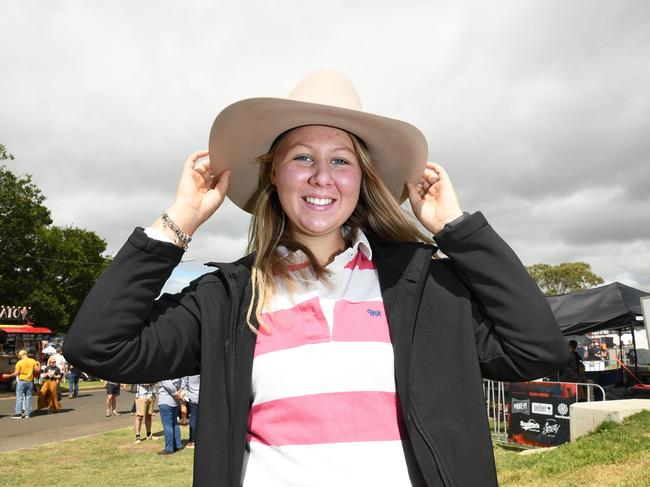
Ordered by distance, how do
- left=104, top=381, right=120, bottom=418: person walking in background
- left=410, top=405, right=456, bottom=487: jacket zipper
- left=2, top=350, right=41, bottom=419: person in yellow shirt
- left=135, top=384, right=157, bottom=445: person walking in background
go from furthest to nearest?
1. left=104, top=381, right=120, bottom=418: person walking in background
2. left=2, top=350, right=41, bottom=419: person in yellow shirt
3. left=135, top=384, right=157, bottom=445: person walking in background
4. left=410, top=405, right=456, bottom=487: jacket zipper

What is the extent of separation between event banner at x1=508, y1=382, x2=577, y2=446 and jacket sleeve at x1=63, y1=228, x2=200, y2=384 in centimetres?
863

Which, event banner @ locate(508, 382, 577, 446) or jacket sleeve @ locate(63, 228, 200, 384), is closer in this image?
jacket sleeve @ locate(63, 228, 200, 384)

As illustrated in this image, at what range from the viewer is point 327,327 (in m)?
1.91

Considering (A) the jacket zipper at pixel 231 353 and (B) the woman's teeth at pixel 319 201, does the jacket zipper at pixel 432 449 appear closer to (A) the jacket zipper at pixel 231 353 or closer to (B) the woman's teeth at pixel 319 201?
(A) the jacket zipper at pixel 231 353

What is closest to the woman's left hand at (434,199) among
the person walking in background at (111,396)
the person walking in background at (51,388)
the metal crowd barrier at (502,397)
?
the metal crowd barrier at (502,397)

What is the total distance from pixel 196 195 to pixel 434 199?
3.13 feet

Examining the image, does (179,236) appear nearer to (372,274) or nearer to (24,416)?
(372,274)

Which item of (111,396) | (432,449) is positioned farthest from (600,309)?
(111,396)

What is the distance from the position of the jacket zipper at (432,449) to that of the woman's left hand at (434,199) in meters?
0.72

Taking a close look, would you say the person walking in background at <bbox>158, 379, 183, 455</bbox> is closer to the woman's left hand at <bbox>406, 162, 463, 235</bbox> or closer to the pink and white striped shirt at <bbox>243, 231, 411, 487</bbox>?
the woman's left hand at <bbox>406, 162, 463, 235</bbox>

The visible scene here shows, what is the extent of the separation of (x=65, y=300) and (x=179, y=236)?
50131mm

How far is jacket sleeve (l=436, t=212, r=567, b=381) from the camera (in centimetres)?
186

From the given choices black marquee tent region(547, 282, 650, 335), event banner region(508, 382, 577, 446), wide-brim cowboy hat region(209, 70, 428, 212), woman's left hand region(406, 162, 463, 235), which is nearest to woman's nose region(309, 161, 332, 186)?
wide-brim cowboy hat region(209, 70, 428, 212)

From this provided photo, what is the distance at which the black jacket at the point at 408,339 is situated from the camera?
5.65 feet
